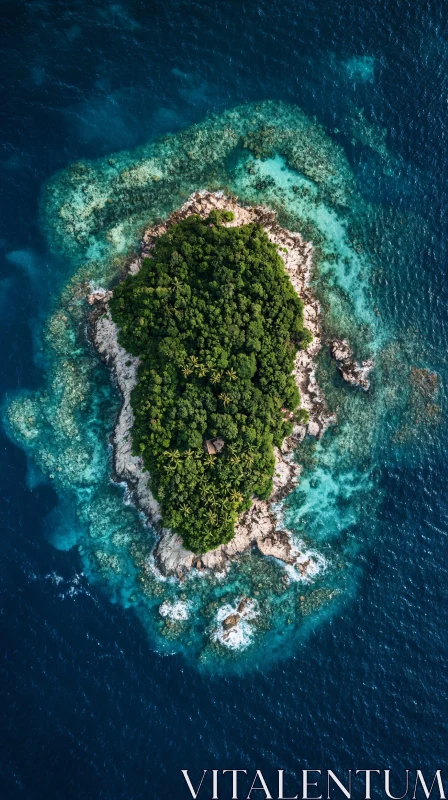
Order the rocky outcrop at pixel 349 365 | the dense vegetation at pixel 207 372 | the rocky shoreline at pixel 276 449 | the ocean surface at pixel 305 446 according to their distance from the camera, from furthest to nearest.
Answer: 1. the rocky outcrop at pixel 349 365
2. the rocky shoreline at pixel 276 449
3. the ocean surface at pixel 305 446
4. the dense vegetation at pixel 207 372

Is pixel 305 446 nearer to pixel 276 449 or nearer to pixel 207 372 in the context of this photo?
pixel 276 449

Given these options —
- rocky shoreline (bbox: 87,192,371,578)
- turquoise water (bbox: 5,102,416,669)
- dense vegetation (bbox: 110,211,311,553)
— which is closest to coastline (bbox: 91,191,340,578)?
rocky shoreline (bbox: 87,192,371,578)

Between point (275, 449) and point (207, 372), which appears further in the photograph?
point (275, 449)

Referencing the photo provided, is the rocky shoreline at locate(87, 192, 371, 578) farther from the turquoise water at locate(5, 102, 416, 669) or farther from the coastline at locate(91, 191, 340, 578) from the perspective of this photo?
the turquoise water at locate(5, 102, 416, 669)

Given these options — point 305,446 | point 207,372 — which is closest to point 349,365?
point 305,446

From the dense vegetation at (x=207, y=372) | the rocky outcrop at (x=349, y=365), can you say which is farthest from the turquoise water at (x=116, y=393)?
the dense vegetation at (x=207, y=372)

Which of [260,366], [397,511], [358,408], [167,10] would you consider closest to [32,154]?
[167,10]

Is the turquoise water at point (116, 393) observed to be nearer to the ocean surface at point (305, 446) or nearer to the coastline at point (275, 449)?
the ocean surface at point (305, 446)
